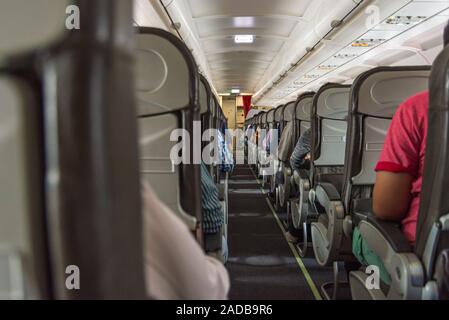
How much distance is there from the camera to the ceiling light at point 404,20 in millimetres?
4552

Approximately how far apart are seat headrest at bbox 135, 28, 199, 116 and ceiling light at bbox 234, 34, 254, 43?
23.1ft

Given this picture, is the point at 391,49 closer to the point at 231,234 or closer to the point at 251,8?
the point at 251,8

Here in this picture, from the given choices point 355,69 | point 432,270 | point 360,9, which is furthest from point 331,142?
point 355,69

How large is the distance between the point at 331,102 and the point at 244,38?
554 cm

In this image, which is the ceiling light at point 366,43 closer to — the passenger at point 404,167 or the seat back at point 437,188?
the passenger at point 404,167

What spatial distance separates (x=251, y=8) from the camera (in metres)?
6.54

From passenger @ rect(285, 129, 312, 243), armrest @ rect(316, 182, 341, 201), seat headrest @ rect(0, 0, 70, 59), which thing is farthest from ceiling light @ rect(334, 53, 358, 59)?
seat headrest @ rect(0, 0, 70, 59)

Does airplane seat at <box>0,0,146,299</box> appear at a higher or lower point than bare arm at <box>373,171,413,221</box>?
higher

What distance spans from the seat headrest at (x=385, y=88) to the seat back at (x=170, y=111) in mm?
1250

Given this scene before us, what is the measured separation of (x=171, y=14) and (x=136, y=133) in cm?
483

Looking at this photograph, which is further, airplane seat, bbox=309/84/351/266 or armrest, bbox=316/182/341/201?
airplane seat, bbox=309/84/351/266

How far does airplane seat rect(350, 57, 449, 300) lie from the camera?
1.25 m

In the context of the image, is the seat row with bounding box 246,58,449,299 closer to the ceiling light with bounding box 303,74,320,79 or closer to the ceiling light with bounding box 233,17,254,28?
the ceiling light with bounding box 233,17,254,28

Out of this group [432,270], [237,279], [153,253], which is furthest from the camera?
[237,279]
